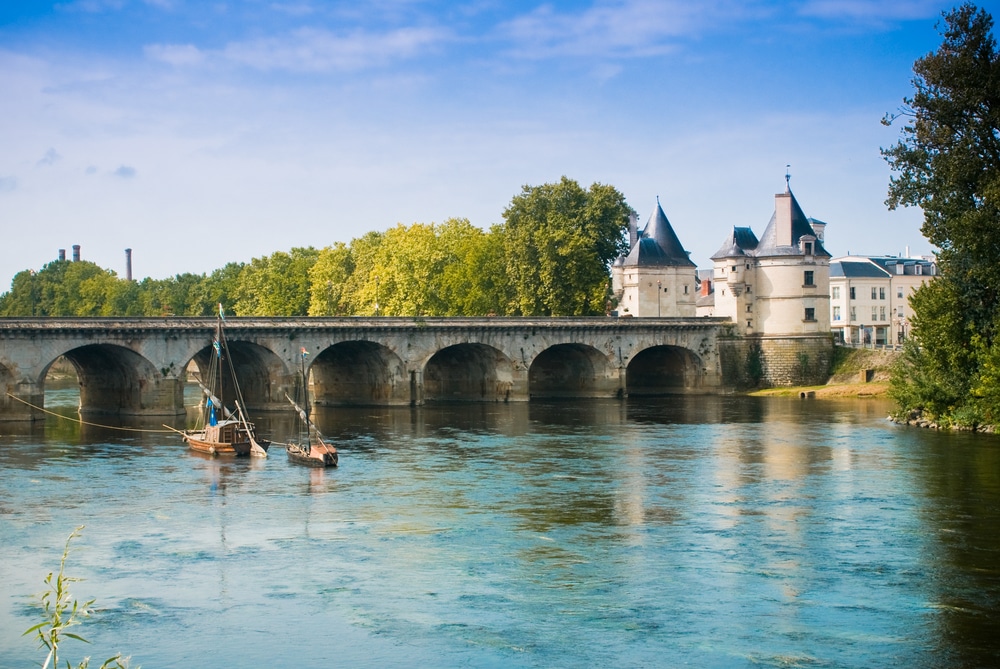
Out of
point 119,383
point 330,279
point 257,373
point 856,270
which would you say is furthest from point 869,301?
point 119,383

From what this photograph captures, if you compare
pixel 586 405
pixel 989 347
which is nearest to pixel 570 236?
pixel 586 405

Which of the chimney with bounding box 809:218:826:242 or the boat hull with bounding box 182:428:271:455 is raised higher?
the chimney with bounding box 809:218:826:242

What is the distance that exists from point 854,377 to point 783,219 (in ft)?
40.3

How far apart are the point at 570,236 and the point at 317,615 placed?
232 feet

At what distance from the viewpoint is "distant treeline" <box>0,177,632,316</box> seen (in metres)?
97.6

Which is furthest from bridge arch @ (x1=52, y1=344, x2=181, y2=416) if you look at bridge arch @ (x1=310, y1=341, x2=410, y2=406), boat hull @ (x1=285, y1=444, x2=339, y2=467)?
boat hull @ (x1=285, y1=444, x2=339, y2=467)

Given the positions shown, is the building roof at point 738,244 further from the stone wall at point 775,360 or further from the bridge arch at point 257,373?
the bridge arch at point 257,373

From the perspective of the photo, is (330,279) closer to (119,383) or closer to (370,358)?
(370,358)

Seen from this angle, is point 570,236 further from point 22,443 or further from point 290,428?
point 22,443

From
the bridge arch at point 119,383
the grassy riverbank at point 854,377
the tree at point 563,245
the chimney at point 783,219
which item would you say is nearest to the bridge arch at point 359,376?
the bridge arch at point 119,383

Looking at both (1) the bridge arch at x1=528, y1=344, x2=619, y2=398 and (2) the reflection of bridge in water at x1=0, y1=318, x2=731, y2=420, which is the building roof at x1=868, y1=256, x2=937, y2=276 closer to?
(2) the reflection of bridge in water at x1=0, y1=318, x2=731, y2=420

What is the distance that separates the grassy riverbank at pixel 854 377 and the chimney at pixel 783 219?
893cm

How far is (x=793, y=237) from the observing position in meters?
91.3

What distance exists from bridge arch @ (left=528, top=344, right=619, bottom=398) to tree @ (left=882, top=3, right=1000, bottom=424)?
31469 millimetres
